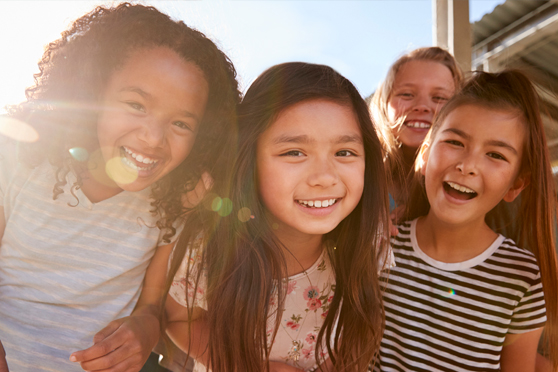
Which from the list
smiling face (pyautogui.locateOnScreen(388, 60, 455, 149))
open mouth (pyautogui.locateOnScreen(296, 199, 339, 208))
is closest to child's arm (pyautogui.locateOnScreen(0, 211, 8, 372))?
open mouth (pyautogui.locateOnScreen(296, 199, 339, 208))

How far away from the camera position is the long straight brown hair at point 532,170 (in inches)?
53.9

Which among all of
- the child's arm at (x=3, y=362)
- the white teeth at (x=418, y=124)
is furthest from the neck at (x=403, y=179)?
the child's arm at (x=3, y=362)

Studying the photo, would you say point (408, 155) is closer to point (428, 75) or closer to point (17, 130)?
point (428, 75)

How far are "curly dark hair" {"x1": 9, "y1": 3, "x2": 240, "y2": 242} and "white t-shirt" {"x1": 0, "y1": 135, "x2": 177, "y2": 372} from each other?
0.07 meters

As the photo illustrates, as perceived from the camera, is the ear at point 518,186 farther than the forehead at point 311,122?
Yes

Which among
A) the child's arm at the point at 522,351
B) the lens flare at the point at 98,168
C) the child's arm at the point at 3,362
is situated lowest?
the child's arm at the point at 3,362

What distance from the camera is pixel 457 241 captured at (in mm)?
1468

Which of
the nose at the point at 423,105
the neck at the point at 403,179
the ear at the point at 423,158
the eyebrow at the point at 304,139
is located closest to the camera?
the eyebrow at the point at 304,139

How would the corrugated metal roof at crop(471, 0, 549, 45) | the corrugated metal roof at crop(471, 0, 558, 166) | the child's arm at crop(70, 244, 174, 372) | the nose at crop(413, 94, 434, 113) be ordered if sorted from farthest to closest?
the corrugated metal roof at crop(471, 0, 549, 45) < the corrugated metal roof at crop(471, 0, 558, 166) < the nose at crop(413, 94, 434, 113) < the child's arm at crop(70, 244, 174, 372)

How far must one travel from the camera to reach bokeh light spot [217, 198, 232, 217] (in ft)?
4.10

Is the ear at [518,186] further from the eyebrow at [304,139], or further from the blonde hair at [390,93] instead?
the eyebrow at [304,139]

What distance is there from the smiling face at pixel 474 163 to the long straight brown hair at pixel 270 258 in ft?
0.80

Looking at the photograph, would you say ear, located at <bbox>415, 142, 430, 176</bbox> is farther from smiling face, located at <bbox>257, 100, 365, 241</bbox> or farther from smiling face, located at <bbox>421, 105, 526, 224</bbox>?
smiling face, located at <bbox>257, 100, 365, 241</bbox>

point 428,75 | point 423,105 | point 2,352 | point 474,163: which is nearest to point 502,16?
point 428,75
